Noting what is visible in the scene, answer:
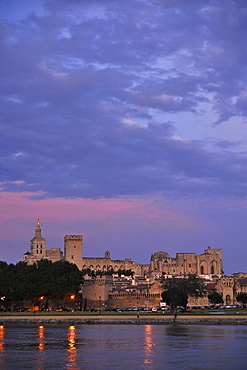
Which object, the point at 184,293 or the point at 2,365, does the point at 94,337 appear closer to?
the point at 2,365

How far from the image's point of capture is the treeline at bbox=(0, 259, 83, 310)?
10162 centimetres

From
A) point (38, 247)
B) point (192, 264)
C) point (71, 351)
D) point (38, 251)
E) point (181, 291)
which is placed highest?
point (38, 247)

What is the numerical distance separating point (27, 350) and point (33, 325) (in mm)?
30747

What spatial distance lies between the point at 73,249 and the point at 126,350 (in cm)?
13918

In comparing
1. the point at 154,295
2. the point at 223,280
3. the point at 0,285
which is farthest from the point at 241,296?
the point at 0,285

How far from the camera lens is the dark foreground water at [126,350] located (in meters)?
34.5

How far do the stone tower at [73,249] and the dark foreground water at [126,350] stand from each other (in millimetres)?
121517

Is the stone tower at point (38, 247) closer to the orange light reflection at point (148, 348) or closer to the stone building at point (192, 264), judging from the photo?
the stone building at point (192, 264)

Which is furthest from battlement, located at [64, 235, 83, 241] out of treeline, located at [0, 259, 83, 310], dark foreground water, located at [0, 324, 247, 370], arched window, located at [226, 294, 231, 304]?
dark foreground water, located at [0, 324, 247, 370]

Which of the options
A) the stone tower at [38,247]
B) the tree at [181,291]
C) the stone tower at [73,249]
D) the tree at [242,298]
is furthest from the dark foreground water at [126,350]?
the stone tower at [38,247]

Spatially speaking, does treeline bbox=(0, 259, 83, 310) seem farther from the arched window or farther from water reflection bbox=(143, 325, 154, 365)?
water reflection bbox=(143, 325, 154, 365)

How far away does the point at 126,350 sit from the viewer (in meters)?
41.5

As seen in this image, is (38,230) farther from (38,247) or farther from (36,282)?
(36,282)

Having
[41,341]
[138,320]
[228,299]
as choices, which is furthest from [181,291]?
[41,341]
